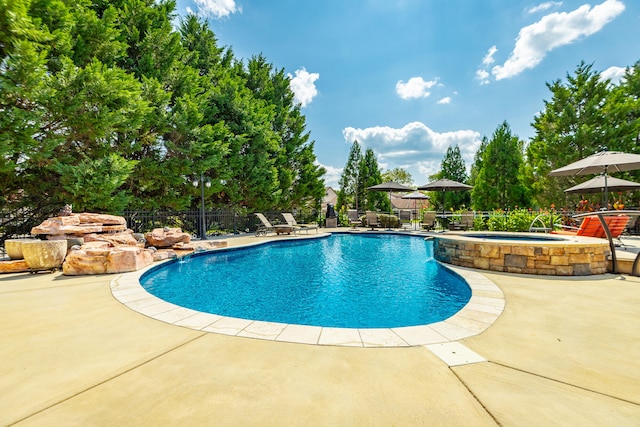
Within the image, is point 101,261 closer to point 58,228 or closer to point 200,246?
point 58,228

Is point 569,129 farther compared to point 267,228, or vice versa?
point 569,129

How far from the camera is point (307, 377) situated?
6.91 feet

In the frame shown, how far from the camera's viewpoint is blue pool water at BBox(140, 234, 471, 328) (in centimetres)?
433

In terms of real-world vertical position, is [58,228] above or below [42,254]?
above

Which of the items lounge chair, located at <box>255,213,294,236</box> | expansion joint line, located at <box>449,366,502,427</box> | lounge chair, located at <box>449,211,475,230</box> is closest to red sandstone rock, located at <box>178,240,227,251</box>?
lounge chair, located at <box>255,213,294,236</box>

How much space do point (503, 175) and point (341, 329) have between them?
22.8 m

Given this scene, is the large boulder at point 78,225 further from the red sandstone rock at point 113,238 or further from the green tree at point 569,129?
the green tree at point 569,129

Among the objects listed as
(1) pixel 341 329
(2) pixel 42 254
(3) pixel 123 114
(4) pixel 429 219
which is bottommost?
(1) pixel 341 329

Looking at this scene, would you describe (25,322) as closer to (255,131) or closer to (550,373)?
(550,373)

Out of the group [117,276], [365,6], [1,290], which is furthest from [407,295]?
[365,6]

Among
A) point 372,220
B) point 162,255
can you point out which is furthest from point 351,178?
point 162,255

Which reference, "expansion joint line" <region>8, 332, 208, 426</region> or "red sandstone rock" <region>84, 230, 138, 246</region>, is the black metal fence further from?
"expansion joint line" <region>8, 332, 208, 426</region>

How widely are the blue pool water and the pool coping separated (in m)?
0.70

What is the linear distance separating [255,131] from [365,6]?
29.0 feet
